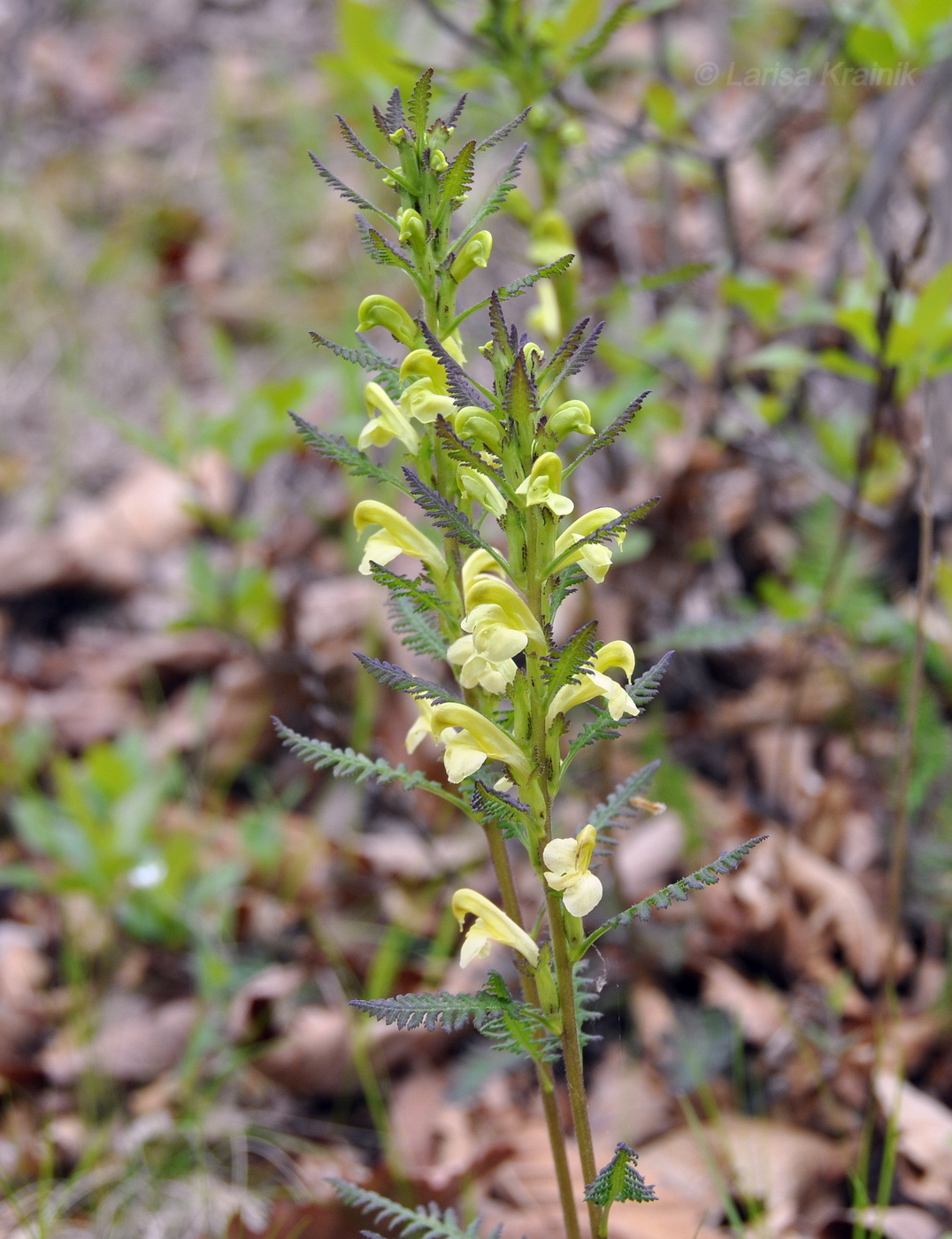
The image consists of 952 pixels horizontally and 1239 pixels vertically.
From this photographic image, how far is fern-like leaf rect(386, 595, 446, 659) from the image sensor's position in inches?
47.3

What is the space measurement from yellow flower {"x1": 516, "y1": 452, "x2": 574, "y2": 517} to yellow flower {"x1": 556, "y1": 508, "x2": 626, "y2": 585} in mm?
68

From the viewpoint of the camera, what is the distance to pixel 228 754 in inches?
131

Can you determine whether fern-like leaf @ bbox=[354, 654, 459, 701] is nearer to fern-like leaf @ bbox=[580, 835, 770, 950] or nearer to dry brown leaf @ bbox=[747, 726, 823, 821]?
fern-like leaf @ bbox=[580, 835, 770, 950]

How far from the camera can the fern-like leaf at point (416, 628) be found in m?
1.20

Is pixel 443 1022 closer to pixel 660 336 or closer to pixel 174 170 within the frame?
pixel 660 336

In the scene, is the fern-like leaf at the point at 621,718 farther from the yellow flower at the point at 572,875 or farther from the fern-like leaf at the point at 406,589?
the fern-like leaf at the point at 406,589

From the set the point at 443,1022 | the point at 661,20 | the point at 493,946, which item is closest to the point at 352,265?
the point at 661,20

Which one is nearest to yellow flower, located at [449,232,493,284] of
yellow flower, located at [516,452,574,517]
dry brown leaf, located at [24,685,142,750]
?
yellow flower, located at [516,452,574,517]

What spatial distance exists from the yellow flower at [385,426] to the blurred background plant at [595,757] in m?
0.71

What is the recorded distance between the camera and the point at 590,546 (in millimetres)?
1046

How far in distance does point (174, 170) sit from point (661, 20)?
4517 mm

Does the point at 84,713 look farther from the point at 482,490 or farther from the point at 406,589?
the point at 482,490

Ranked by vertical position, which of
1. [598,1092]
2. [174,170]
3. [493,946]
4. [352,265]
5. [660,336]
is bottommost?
[598,1092]

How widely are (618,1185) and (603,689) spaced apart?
0.54 metres
